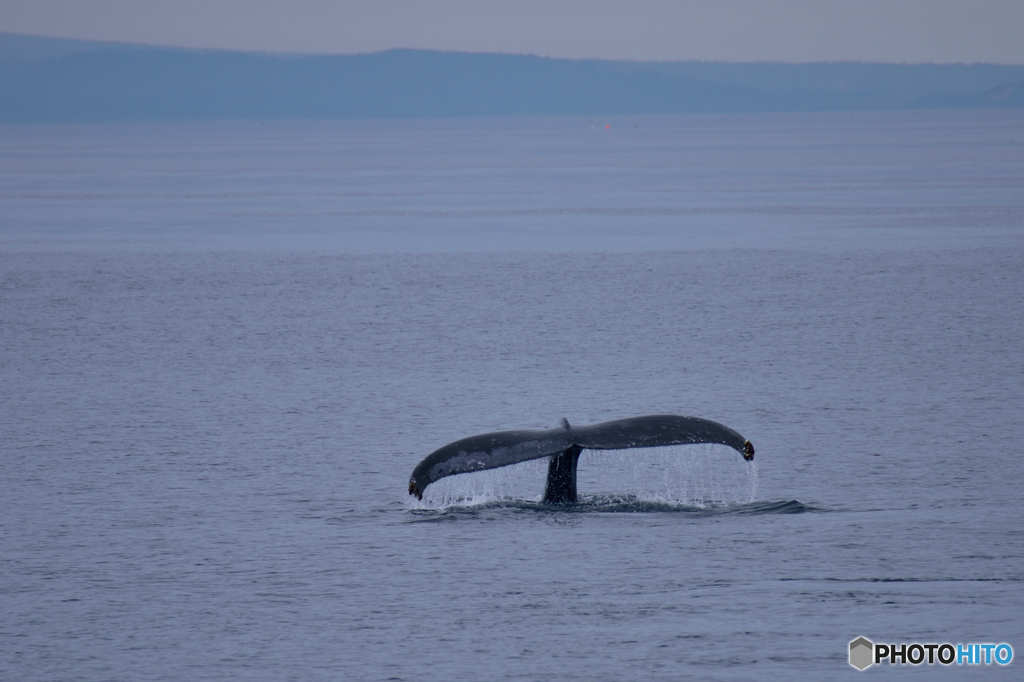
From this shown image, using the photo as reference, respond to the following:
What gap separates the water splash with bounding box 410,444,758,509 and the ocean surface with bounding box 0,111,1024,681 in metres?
0.06

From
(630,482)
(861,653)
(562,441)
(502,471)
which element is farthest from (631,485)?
(861,653)

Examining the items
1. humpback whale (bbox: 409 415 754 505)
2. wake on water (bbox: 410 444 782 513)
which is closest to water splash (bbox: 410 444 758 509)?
wake on water (bbox: 410 444 782 513)

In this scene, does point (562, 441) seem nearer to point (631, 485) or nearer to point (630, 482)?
point (631, 485)

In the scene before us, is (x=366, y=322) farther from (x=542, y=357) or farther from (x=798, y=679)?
(x=798, y=679)

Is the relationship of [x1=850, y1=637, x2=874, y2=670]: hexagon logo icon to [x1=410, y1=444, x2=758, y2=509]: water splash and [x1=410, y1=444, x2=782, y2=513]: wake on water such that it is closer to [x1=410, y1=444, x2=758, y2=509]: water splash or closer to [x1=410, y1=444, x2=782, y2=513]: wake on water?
[x1=410, y1=444, x2=782, y2=513]: wake on water

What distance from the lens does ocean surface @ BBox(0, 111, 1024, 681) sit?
930cm

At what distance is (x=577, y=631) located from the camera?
30.7 feet

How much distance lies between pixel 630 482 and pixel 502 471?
139cm

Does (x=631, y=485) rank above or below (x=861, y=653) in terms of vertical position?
above

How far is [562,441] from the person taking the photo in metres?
10.2

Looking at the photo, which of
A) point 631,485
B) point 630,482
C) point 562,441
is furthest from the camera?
point 630,482

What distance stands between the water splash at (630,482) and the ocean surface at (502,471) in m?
0.06

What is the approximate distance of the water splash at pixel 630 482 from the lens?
1269 centimetres

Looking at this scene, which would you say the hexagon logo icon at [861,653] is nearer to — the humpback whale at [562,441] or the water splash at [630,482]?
the humpback whale at [562,441]
